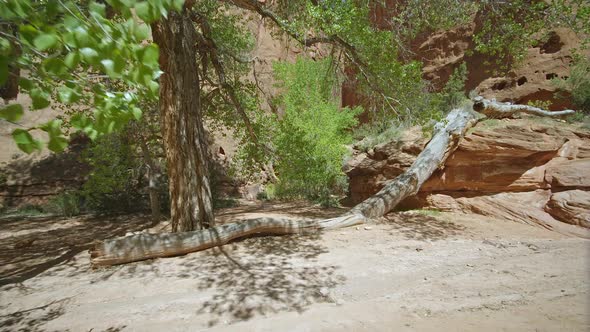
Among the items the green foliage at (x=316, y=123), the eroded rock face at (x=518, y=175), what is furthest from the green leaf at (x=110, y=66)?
the green foliage at (x=316, y=123)

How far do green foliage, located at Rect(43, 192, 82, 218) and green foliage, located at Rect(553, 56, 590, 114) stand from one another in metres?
19.2

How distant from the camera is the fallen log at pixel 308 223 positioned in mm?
4836

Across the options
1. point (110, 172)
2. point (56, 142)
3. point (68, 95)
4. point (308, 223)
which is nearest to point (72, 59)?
point (68, 95)

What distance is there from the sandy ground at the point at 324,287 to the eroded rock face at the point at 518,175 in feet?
4.39

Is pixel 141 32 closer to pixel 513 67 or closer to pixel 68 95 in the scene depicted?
pixel 68 95

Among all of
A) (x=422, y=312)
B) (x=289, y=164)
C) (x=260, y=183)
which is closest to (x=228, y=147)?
(x=260, y=183)

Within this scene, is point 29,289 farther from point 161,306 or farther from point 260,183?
point 260,183

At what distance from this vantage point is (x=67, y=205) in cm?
1002

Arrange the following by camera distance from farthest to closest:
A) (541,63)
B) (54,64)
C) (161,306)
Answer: (541,63)
(161,306)
(54,64)

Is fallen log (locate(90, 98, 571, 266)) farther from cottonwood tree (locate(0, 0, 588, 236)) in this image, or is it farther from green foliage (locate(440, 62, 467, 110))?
green foliage (locate(440, 62, 467, 110))

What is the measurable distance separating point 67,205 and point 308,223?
896cm

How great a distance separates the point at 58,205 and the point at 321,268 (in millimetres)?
10582

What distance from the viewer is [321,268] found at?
443 centimetres

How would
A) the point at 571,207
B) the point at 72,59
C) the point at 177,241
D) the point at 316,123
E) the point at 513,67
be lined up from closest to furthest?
the point at 72,59 < the point at 177,241 < the point at 571,207 < the point at 513,67 < the point at 316,123
